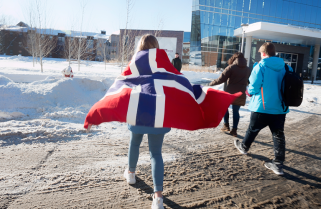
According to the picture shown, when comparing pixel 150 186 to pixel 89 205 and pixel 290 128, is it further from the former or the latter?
pixel 290 128

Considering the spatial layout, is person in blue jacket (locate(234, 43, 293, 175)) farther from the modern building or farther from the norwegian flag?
the modern building

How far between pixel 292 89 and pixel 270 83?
308mm

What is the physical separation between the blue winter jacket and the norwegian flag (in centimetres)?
134

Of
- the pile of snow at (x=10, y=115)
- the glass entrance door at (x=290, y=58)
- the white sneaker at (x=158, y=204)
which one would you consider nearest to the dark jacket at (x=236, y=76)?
the white sneaker at (x=158, y=204)

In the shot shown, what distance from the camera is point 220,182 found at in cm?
294

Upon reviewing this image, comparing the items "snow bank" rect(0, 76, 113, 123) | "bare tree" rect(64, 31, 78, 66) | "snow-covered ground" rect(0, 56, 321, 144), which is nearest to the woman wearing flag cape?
"snow-covered ground" rect(0, 56, 321, 144)

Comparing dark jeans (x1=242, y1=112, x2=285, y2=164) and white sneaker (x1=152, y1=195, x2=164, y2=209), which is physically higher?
dark jeans (x1=242, y1=112, x2=285, y2=164)

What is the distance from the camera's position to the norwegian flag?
205 cm

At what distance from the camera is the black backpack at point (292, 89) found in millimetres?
3088

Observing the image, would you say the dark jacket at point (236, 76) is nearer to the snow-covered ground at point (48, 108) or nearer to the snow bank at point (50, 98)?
the snow-covered ground at point (48, 108)

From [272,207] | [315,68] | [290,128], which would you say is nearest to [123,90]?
[272,207]

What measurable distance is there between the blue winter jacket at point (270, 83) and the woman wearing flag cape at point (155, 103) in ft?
4.04

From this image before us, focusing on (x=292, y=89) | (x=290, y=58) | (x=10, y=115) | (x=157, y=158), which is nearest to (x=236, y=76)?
(x=292, y=89)

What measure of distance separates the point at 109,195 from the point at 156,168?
2.46ft
